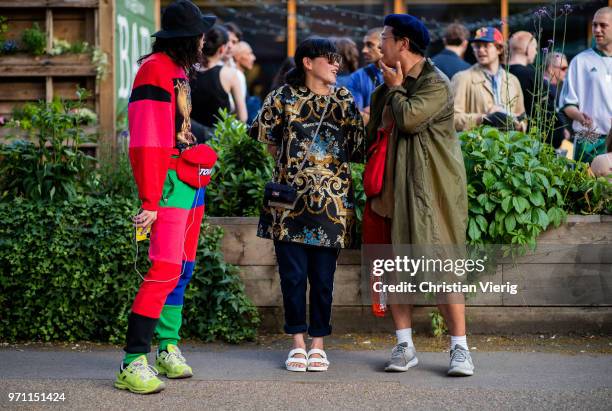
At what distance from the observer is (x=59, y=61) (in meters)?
9.81

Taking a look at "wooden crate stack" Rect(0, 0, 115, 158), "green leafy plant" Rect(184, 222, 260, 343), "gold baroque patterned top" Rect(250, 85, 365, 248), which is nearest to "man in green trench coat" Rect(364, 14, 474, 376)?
"gold baroque patterned top" Rect(250, 85, 365, 248)

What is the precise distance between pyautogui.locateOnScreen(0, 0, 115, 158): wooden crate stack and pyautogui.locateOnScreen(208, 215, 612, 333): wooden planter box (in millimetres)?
3518

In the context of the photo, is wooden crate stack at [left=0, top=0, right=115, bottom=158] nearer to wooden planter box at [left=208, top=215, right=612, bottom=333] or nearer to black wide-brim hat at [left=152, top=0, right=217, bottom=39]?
wooden planter box at [left=208, top=215, right=612, bottom=333]

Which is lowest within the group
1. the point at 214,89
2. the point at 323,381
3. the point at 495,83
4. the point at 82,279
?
the point at 323,381

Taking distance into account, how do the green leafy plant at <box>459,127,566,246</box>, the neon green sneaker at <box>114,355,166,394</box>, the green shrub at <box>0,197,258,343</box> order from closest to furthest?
the neon green sneaker at <box>114,355,166,394</box>
the green shrub at <box>0,197,258,343</box>
the green leafy plant at <box>459,127,566,246</box>

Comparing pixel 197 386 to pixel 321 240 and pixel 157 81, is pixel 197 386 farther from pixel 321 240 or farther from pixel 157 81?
pixel 157 81

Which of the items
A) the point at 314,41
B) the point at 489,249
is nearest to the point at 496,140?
the point at 489,249

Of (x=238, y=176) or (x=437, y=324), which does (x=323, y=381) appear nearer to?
(x=437, y=324)

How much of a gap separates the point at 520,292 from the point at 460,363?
1221 mm

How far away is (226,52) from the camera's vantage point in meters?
9.45

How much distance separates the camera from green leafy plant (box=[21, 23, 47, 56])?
31.9 feet

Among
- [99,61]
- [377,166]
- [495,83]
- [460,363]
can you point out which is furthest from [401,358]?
[99,61]

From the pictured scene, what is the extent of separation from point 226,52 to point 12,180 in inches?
126

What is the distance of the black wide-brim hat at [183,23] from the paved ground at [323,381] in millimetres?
1835
